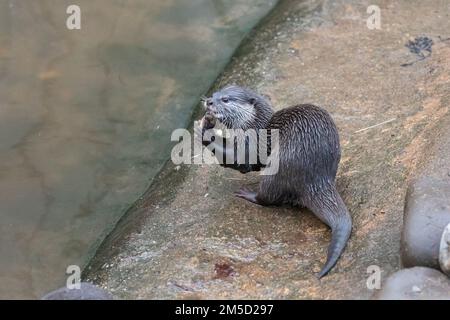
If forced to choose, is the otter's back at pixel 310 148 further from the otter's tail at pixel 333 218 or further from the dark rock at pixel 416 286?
the dark rock at pixel 416 286

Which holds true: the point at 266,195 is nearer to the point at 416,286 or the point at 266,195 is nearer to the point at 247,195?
the point at 247,195

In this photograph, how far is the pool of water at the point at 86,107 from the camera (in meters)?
3.73

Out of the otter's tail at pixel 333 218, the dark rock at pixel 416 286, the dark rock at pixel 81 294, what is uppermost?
the otter's tail at pixel 333 218

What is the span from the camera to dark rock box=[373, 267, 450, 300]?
2.58m

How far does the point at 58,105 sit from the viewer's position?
444cm

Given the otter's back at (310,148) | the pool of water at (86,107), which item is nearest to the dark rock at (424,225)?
the otter's back at (310,148)

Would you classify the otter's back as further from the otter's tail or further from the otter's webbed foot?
the otter's webbed foot

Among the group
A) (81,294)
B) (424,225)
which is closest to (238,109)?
(424,225)

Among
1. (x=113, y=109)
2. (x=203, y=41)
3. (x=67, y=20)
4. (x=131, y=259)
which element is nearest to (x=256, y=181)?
(x=131, y=259)

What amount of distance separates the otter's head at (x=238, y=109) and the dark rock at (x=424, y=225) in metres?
0.93

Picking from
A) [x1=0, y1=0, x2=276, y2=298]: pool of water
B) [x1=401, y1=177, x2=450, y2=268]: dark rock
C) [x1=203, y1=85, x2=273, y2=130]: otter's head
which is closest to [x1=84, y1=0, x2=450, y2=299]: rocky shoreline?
[x1=401, y1=177, x2=450, y2=268]: dark rock
